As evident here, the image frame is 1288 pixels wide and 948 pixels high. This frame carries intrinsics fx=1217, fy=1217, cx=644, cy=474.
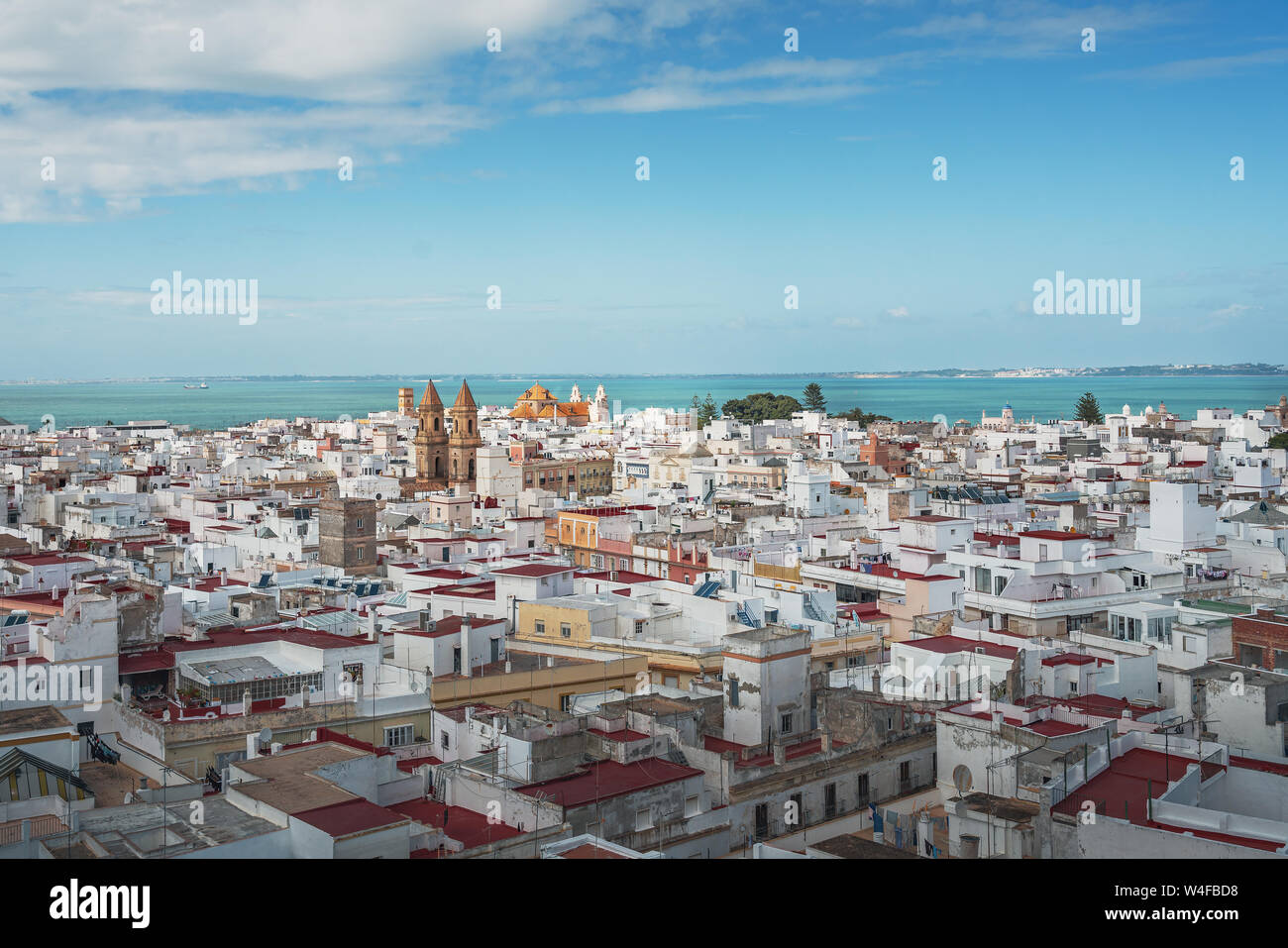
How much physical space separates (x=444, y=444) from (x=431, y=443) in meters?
0.99

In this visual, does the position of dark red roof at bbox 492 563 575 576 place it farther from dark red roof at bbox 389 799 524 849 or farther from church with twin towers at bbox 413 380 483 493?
church with twin towers at bbox 413 380 483 493

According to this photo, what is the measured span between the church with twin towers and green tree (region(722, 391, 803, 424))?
4060cm

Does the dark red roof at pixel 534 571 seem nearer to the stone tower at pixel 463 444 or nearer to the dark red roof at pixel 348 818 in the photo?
the dark red roof at pixel 348 818

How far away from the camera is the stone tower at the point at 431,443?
56.2m

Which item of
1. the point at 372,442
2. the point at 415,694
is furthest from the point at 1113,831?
the point at 372,442

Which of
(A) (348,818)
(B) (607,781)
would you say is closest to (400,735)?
(B) (607,781)

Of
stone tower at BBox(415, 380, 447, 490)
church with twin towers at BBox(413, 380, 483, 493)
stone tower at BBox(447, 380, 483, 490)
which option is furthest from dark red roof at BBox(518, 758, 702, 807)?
stone tower at BBox(447, 380, 483, 490)

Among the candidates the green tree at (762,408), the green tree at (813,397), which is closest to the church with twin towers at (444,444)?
the green tree at (762,408)

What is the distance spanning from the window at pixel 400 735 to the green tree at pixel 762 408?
79.3m

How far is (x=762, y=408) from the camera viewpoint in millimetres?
97250

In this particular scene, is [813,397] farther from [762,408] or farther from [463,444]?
[463,444]
